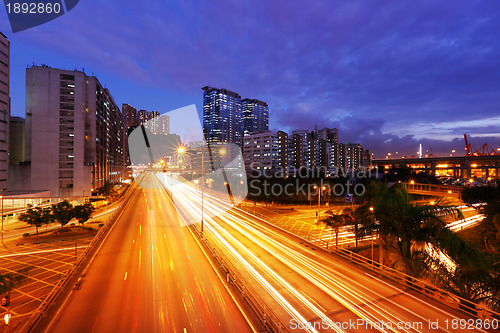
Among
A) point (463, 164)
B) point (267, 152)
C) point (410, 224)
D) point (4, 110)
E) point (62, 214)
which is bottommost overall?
point (62, 214)

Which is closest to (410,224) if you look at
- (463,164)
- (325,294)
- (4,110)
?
(325,294)

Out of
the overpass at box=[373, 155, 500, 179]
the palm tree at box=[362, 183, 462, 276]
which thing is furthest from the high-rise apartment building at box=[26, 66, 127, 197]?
the overpass at box=[373, 155, 500, 179]

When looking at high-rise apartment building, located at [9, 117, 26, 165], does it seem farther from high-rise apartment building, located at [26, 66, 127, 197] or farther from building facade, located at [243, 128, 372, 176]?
building facade, located at [243, 128, 372, 176]

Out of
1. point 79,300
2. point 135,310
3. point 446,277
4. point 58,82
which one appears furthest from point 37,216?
point 58,82

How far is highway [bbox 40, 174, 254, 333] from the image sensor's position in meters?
10.3

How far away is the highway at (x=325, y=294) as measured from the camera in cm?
1008

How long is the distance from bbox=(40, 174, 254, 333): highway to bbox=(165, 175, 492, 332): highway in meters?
2.19

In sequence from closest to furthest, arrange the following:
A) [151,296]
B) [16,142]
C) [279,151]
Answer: [151,296]
[16,142]
[279,151]

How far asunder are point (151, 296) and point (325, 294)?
29.6 ft

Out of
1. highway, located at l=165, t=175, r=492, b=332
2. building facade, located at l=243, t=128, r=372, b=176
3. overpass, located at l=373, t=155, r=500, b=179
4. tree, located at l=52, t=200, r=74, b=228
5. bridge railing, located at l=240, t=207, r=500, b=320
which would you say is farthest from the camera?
building facade, located at l=243, t=128, r=372, b=176

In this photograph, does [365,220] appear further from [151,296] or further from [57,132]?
[57,132]

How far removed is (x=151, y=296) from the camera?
12.7 metres

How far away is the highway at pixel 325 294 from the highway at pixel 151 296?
219cm

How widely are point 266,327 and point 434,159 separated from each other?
175 metres
